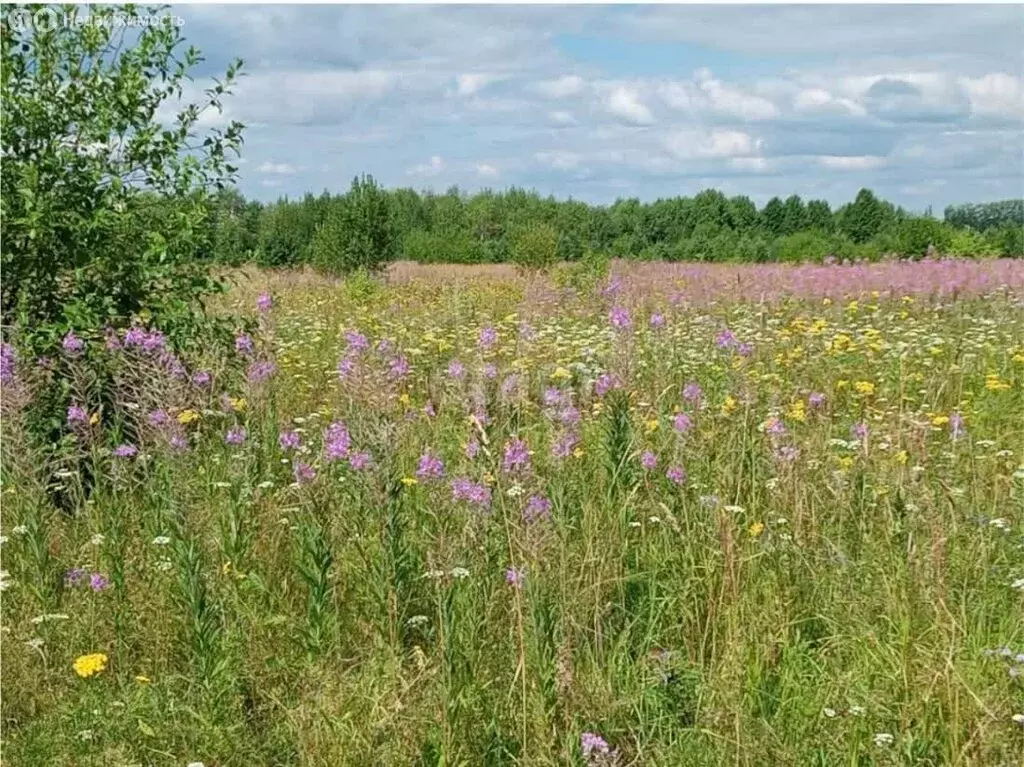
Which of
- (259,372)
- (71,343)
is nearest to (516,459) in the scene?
(259,372)

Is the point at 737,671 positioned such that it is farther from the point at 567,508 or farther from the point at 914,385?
the point at 914,385

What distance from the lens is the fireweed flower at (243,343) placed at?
4.72 m

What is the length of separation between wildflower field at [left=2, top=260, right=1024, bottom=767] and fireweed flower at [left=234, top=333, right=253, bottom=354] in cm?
2

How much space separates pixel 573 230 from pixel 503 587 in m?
71.6

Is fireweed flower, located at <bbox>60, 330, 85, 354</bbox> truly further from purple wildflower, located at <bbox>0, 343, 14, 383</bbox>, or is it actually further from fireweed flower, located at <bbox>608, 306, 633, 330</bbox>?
fireweed flower, located at <bbox>608, 306, 633, 330</bbox>

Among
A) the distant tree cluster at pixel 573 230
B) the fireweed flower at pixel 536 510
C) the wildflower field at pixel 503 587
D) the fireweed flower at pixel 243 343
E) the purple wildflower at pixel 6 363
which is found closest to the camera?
the wildflower field at pixel 503 587

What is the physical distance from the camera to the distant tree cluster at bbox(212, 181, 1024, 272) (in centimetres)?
2097

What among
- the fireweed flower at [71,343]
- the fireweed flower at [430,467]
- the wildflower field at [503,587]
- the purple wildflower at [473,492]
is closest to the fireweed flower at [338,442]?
the wildflower field at [503,587]

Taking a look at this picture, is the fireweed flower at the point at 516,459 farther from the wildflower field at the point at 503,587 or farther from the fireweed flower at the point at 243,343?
the fireweed flower at the point at 243,343

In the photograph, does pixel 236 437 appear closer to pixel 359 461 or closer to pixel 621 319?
pixel 359 461

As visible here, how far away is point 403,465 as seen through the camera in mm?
4477

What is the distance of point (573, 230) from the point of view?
7362cm

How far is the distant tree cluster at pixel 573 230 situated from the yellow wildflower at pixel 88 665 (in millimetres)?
2849

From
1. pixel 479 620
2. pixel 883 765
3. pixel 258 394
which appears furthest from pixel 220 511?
pixel 883 765
